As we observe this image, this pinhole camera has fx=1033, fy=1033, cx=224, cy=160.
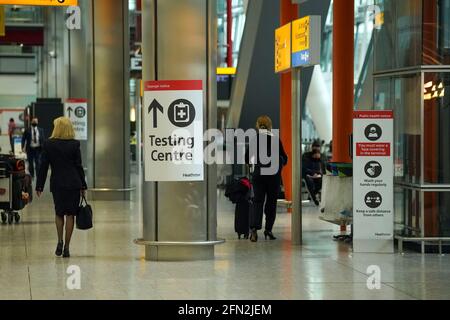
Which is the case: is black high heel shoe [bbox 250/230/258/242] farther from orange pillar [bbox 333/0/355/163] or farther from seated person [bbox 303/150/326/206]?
seated person [bbox 303/150/326/206]

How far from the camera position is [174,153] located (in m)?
11.8

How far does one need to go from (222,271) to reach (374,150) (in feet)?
10.2

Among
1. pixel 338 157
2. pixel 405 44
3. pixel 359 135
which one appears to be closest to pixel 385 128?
pixel 359 135

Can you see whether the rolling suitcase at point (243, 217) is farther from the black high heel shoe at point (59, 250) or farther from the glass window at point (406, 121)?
the black high heel shoe at point (59, 250)

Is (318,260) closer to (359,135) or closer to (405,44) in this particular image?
Result: (359,135)

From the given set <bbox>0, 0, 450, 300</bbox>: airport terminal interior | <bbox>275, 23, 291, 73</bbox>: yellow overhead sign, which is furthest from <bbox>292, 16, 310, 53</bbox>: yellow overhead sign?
<bbox>275, 23, 291, 73</bbox>: yellow overhead sign

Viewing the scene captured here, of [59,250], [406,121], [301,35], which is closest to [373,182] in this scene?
[406,121]

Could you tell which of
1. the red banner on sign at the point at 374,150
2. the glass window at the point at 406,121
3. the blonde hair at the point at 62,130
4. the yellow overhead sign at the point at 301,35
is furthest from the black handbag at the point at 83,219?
the glass window at the point at 406,121

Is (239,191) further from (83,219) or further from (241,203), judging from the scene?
(83,219)

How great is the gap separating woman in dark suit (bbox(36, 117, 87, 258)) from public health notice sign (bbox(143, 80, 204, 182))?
1048 millimetres

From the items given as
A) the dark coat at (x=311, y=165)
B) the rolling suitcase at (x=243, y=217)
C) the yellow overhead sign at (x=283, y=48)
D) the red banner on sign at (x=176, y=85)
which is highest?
the yellow overhead sign at (x=283, y=48)

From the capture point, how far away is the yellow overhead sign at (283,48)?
1470 centimetres

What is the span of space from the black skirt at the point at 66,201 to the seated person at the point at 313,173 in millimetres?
9035

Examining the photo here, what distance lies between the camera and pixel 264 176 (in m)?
14.3
